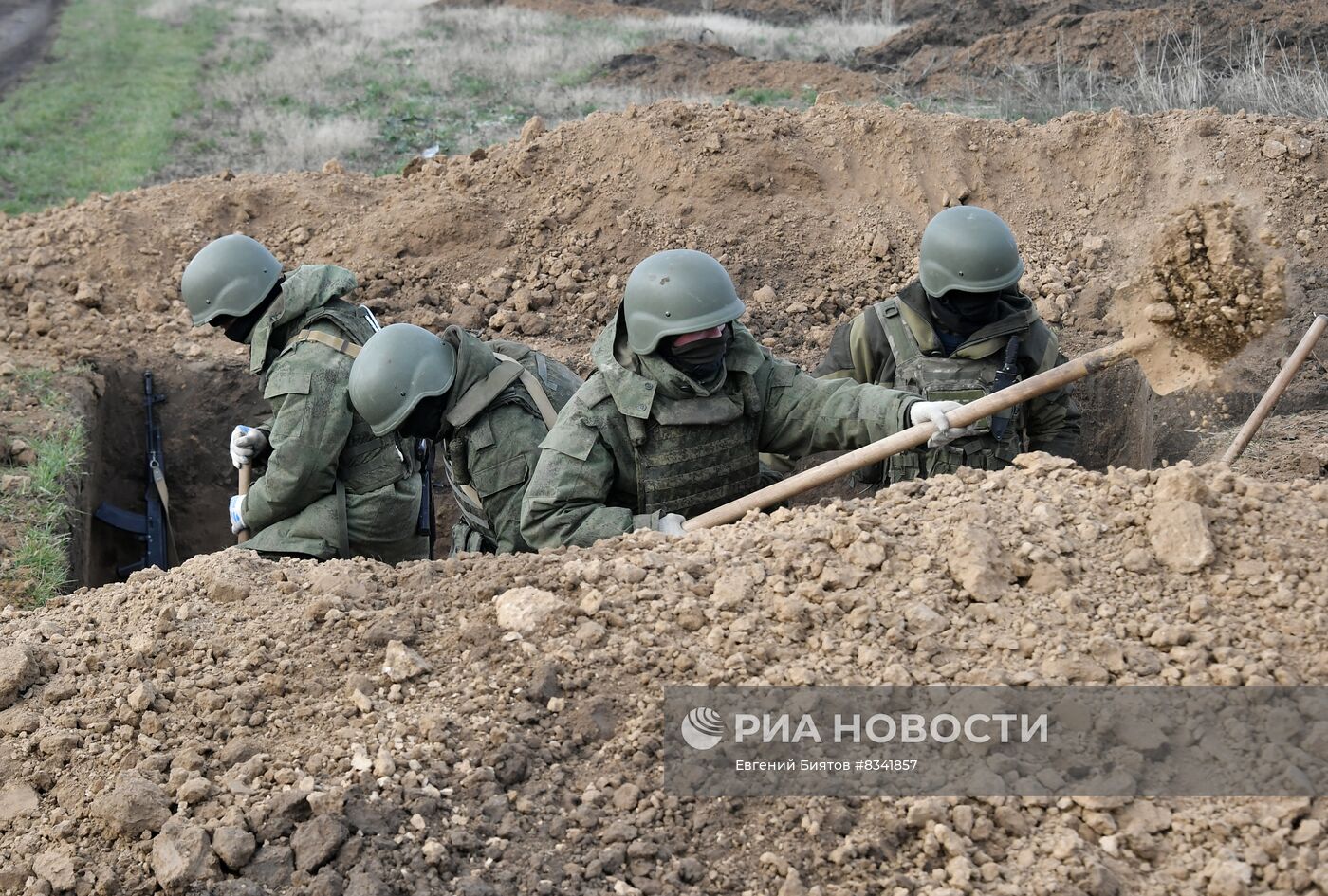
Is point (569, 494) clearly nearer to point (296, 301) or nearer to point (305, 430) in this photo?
point (305, 430)

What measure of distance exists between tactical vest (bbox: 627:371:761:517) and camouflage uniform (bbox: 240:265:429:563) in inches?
61.5

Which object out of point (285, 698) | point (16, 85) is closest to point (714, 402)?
point (285, 698)

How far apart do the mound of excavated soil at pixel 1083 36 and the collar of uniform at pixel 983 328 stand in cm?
922

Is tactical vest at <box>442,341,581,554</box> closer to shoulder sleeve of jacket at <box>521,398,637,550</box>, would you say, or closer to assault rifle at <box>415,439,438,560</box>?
shoulder sleeve of jacket at <box>521,398,637,550</box>

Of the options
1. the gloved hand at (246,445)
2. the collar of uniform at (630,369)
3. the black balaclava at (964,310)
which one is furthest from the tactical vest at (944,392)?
the gloved hand at (246,445)

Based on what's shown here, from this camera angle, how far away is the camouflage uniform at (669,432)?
16.3ft

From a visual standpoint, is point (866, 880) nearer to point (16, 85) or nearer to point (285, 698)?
point (285, 698)

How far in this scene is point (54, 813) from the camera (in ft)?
11.1

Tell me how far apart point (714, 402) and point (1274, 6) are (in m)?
13.3

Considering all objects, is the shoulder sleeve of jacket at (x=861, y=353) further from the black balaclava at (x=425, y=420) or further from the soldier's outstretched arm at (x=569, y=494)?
the black balaclava at (x=425, y=420)

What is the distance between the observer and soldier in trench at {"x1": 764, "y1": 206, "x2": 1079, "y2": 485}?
5453mm

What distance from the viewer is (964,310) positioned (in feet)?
18.3

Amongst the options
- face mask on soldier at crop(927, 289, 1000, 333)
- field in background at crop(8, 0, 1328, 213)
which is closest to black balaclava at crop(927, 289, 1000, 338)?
face mask on soldier at crop(927, 289, 1000, 333)

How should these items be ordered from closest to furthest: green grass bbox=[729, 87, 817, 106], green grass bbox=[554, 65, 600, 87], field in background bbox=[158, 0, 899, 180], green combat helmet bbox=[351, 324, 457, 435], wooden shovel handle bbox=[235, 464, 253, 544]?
green combat helmet bbox=[351, 324, 457, 435], wooden shovel handle bbox=[235, 464, 253, 544], green grass bbox=[729, 87, 817, 106], field in background bbox=[158, 0, 899, 180], green grass bbox=[554, 65, 600, 87]
